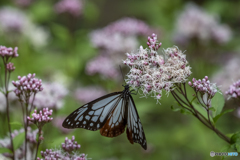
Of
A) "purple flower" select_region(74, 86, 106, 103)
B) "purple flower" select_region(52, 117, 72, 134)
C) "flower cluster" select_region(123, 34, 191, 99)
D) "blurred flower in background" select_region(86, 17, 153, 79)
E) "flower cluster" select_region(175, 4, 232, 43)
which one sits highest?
"flower cluster" select_region(175, 4, 232, 43)

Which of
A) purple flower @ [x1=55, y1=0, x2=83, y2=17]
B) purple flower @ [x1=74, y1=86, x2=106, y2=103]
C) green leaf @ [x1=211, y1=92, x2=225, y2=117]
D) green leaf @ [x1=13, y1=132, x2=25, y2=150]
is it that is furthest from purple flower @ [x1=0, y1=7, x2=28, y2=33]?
green leaf @ [x1=211, y1=92, x2=225, y2=117]

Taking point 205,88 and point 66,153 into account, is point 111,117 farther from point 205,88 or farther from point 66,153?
point 205,88

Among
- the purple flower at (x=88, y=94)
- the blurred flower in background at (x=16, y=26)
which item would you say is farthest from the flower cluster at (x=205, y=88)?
the blurred flower in background at (x=16, y=26)

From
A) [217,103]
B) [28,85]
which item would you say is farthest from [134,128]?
[28,85]

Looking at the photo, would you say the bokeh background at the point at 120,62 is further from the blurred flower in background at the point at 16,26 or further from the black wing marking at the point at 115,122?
the black wing marking at the point at 115,122

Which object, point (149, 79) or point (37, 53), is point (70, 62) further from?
point (149, 79)

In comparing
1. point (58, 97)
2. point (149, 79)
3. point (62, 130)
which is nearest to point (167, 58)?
point (149, 79)

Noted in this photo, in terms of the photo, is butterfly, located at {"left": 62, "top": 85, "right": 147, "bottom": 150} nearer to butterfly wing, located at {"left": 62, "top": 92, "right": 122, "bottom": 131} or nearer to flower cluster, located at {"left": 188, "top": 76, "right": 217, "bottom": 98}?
butterfly wing, located at {"left": 62, "top": 92, "right": 122, "bottom": 131}
